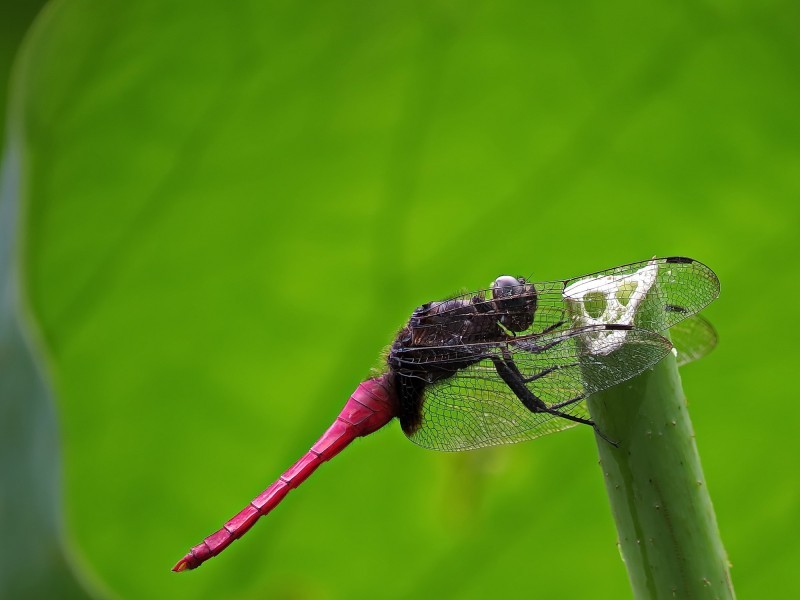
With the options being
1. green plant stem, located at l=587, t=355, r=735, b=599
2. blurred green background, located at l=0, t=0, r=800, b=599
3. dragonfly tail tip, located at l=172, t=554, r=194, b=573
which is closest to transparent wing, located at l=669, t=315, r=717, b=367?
blurred green background, located at l=0, t=0, r=800, b=599

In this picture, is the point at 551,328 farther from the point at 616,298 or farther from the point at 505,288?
the point at 616,298

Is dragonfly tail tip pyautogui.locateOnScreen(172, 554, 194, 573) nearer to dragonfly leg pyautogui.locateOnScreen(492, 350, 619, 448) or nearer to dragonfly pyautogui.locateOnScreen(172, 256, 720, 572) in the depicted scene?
dragonfly pyautogui.locateOnScreen(172, 256, 720, 572)

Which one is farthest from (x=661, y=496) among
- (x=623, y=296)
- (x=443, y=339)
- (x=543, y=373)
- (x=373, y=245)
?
(x=373, y=245)

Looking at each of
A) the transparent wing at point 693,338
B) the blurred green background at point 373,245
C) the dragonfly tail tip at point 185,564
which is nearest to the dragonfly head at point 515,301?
the transparent wing at point 693,338

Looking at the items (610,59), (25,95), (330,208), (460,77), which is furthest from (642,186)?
(25,95)

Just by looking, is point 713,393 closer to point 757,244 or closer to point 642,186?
point 757,244
